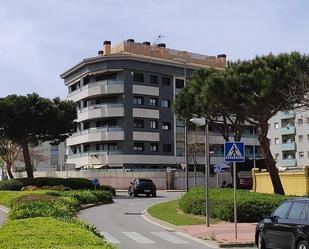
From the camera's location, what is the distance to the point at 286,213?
1293cm

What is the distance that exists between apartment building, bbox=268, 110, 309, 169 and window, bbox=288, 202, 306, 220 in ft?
262

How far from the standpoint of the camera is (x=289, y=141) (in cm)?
9731

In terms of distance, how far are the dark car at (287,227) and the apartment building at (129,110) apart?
6108 centimetres

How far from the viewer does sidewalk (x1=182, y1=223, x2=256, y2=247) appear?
54.3 ft

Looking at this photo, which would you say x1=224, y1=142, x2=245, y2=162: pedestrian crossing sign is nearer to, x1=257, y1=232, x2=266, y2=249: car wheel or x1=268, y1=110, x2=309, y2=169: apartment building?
x1=257, y1=232, x2=266, y2=249: car wheel

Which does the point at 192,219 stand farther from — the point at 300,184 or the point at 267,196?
the point at 300,184

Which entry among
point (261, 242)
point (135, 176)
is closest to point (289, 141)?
point (135, 176)

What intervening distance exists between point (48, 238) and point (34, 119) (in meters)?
39.2

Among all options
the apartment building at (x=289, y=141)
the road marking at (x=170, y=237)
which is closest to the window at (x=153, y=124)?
the apartment building at (x=289, y=141)

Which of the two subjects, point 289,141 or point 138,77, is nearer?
point 138,77

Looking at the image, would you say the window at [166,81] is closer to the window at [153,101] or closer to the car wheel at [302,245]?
the window at [153,101]

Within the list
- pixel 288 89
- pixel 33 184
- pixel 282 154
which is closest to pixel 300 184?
pixel 288 89

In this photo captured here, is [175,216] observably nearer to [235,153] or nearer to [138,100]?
[235,153]

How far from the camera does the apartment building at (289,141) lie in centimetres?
9338
